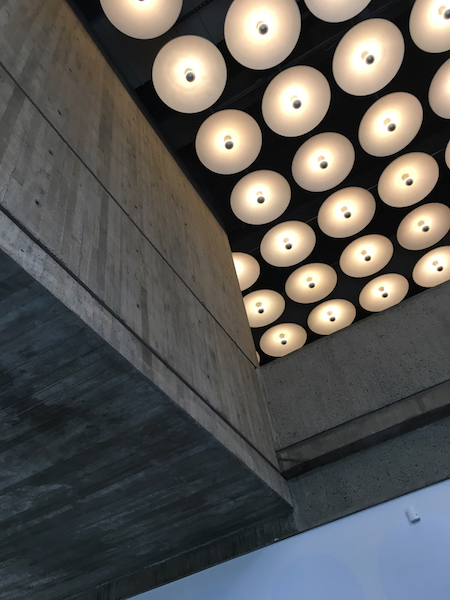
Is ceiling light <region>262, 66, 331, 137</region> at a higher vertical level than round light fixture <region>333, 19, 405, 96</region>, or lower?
lower

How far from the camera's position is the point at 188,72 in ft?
16.7

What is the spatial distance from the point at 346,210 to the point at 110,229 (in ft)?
13.9

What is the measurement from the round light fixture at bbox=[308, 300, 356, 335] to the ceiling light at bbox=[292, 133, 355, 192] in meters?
2.85

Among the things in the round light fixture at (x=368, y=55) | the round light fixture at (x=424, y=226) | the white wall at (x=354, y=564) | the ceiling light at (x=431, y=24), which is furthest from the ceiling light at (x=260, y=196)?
the white wall at (x=354, y=564)

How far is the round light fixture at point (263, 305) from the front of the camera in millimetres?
8109

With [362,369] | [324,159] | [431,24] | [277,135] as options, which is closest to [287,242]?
[324,159]

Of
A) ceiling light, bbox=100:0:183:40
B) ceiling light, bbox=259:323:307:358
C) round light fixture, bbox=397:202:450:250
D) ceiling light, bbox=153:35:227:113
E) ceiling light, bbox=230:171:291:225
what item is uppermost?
ceiling light, bbox=100:0:183:40

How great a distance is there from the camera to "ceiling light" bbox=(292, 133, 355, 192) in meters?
5.92

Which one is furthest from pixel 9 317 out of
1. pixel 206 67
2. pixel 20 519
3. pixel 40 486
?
pixel 206 67

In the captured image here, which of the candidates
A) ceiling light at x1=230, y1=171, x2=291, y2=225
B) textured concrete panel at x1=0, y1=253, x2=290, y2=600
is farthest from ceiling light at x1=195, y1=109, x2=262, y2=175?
textured concrete panel at x1=0, y1=253, x2=290, y2=600

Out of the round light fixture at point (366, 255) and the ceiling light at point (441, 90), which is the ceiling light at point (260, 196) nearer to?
the round light fixture at point (366, 255)

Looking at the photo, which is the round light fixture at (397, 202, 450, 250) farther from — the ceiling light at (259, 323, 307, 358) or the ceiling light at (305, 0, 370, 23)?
the ceiling light at (305, 0, 370, 23)

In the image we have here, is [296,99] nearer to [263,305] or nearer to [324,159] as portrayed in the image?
[324,159]

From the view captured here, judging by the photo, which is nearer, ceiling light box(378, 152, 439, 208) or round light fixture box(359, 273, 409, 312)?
ceiling light box(378, 152, 439, 208)
